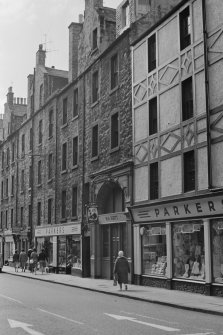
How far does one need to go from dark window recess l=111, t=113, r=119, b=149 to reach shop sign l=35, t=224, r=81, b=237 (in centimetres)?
615

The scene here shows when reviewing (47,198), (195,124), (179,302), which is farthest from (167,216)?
(47,198)

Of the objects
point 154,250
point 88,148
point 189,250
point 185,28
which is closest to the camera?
point 189,250

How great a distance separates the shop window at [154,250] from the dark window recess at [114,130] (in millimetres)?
5517

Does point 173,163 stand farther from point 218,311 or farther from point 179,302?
point 218,311

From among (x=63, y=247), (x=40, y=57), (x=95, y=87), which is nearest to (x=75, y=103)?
(x=95, y=87)

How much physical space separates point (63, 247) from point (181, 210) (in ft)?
49.0

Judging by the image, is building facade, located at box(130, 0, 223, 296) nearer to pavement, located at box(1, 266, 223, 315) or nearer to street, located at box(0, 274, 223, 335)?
pavement, located at box(1, 266, 223, 315)

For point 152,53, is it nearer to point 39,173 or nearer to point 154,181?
point 154,181

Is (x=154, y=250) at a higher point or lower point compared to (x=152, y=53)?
lower

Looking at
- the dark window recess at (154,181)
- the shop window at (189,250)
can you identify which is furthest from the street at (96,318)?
the dark window recess at (154,181)

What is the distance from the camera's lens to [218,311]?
1311 centimetres

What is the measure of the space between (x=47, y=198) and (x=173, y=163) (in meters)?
18.0

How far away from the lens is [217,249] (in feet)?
57.0

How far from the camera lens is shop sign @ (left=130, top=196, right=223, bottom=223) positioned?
56.6 feet
